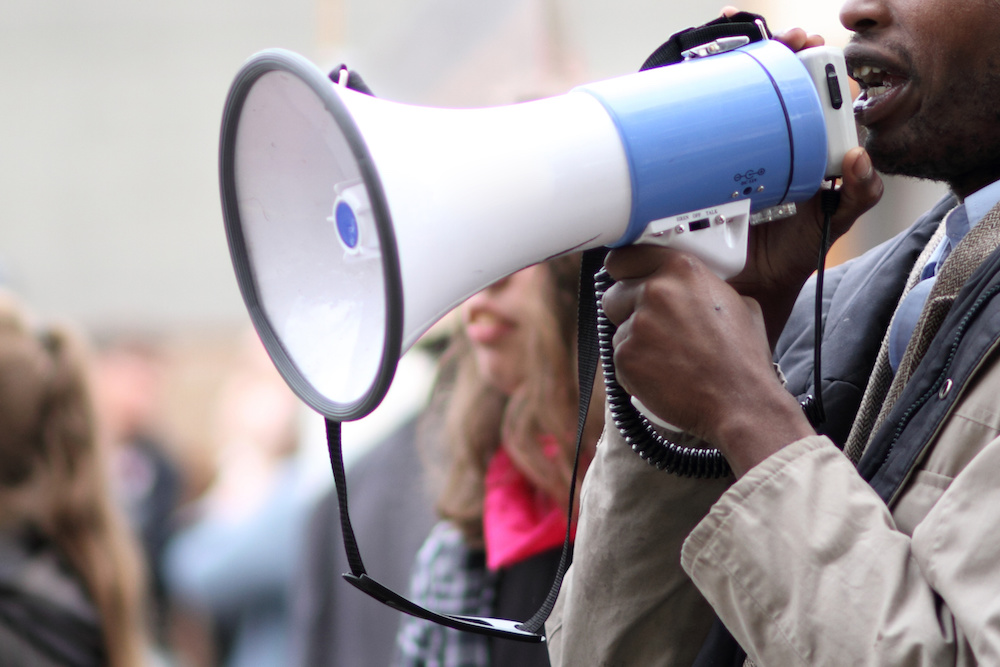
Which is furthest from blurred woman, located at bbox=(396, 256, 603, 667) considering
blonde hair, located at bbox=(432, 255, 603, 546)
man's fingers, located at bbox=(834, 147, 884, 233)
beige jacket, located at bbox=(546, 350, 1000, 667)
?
beige jacket, located at bbox=(546, 350, 1000, 667)

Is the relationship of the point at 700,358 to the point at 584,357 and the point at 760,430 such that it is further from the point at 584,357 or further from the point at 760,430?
the point at 584,357

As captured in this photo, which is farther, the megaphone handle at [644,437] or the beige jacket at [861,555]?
the megaphone handle at [644,437]

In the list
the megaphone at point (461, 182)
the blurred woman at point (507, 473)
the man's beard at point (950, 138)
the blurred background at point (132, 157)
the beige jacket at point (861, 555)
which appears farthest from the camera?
the blurred background at point (132, 157)

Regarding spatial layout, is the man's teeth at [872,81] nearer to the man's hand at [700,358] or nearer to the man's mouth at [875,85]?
the man's mouth at [875,85]

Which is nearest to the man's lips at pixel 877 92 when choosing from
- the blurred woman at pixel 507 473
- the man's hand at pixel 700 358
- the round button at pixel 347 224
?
the man's hand at pixel 700 358

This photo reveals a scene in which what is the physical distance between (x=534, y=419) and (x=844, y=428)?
2.78ft

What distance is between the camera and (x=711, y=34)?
4.21ft

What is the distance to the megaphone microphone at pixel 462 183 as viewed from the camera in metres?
1.07

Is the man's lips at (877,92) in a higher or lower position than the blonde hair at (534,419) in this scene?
higher

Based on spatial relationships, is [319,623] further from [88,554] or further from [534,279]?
[534,279]

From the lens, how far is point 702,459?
1.30 meters

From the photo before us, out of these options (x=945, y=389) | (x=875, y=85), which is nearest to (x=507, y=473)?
(x=875, y=85)

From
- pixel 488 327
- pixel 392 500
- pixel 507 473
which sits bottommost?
pixel 392 500

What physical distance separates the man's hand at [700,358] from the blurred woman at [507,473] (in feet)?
2.79
